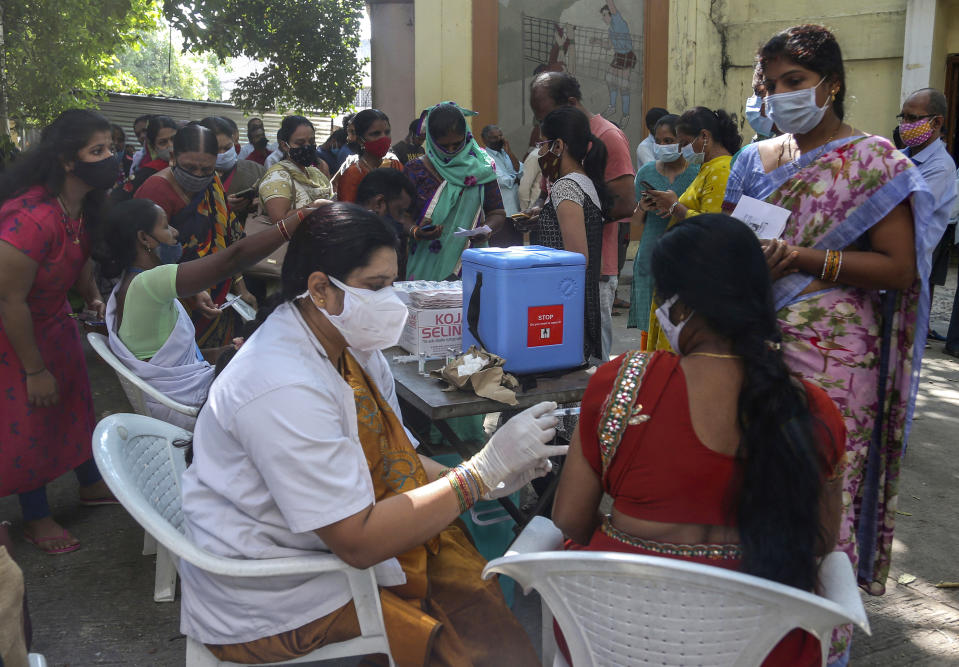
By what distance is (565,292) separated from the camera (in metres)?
2.55

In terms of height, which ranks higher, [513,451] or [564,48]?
[564,48]

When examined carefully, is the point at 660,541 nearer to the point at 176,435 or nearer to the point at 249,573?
the point at 249,573

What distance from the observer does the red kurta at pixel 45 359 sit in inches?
118

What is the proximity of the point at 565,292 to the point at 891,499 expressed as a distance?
1219mm

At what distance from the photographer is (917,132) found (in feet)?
16.2

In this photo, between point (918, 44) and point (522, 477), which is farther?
point (918, 44)

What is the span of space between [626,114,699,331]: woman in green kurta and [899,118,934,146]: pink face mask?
1301 millimetres

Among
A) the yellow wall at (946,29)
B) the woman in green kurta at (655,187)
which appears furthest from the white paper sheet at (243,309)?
the yellow wall at (946,29)

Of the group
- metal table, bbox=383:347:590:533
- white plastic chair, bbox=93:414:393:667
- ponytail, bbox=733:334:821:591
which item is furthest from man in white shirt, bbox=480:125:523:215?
ponytail, bbox=733:334:821:591

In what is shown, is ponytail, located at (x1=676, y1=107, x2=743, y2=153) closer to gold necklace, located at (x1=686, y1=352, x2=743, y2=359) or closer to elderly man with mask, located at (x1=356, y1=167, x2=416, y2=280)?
elderly man with mask, located at (x1=356, y1=167, x2=416, y2=280)

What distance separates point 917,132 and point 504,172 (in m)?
3.42

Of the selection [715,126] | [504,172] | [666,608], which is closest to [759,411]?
[666,608]

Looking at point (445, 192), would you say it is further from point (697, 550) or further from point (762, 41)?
point (762, 41)

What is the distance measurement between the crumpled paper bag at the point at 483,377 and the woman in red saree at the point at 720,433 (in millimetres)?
758
